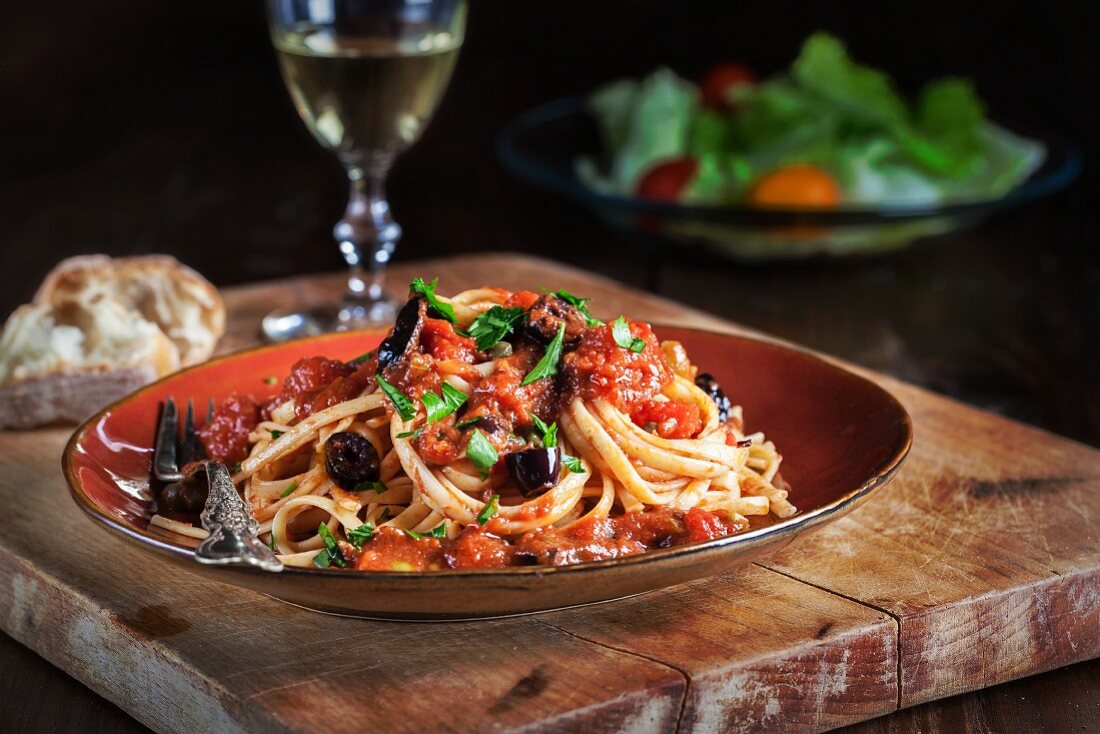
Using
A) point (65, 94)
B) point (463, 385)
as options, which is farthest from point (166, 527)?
point (65, 94)

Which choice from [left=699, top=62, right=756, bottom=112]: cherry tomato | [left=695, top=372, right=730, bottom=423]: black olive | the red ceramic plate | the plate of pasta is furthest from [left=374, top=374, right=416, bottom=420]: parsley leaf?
[left=699, top=62, right=756, bottom=112]: cherry tomato

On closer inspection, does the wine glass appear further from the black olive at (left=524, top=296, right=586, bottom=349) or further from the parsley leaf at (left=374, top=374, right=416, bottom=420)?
the parsley leaf at (left=374, top=374, right=416, bottom=420)

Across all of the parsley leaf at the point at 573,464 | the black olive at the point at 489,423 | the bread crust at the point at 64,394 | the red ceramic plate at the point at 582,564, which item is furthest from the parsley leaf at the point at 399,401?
the bread crust at the point at 64,394

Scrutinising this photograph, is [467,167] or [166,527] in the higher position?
[166,527]

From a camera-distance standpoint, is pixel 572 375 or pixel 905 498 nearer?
pixel 572 375

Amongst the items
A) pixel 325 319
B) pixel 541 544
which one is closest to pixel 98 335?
pixel 325 319

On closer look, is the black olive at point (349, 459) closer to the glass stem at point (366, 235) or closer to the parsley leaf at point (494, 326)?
the parsley leaf at point (494, 326)

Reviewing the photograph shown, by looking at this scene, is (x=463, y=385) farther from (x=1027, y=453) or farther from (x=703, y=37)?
(x=703, y=37)
